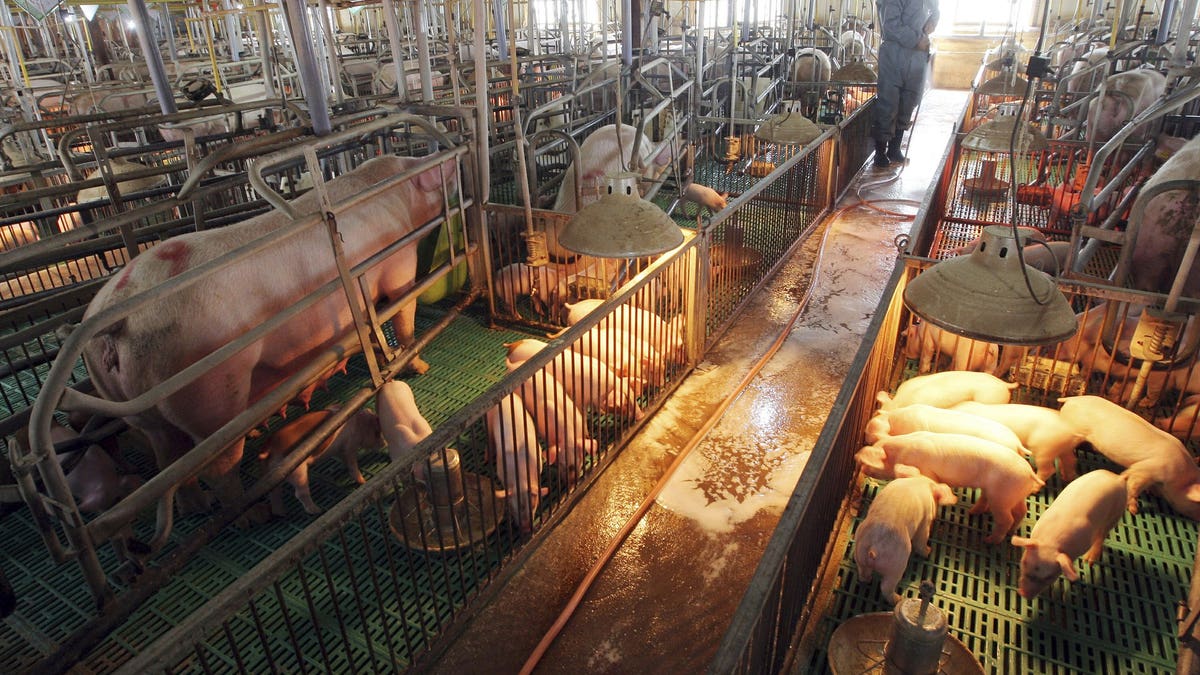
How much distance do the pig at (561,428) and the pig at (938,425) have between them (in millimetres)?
1614

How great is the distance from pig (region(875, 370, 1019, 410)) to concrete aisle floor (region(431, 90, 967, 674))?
0.69 meters

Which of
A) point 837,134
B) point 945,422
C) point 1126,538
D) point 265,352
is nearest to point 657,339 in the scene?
point 945,422

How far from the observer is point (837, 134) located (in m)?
8.62

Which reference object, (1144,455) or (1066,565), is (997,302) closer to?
(1066,565)

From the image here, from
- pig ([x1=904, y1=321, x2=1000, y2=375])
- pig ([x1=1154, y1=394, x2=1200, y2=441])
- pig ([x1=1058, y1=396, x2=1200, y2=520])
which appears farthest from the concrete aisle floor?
pig ([x1=1154, y1=394, x2=1200, y2=441])

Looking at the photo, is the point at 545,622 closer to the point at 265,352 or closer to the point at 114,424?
the point at 265,352

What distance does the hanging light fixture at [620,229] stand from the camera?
3594mm

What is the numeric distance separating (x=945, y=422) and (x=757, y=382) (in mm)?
1770

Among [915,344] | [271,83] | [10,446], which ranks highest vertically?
[271,83]

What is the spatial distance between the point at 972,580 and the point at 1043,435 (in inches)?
38.2

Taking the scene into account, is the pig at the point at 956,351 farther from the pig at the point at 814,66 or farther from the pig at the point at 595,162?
the pig at the point at 814,66

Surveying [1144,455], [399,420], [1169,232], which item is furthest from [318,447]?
[1169,232]

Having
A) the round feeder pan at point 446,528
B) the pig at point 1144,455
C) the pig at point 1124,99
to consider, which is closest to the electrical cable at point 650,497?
the round feeder pan at point 446,528

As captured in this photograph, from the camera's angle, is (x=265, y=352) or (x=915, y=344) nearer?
(x=265, y=352)
